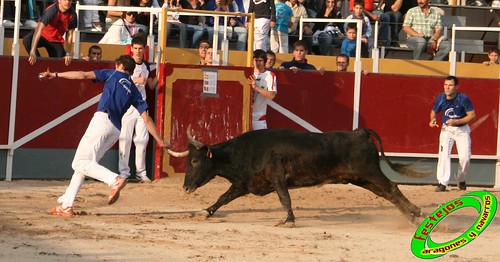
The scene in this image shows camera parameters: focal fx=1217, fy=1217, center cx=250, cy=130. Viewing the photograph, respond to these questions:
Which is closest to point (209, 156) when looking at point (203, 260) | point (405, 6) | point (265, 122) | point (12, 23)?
point (203, 260)

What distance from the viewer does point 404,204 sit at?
43.1ft

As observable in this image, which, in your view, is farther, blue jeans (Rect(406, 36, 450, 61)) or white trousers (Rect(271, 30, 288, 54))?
blue jeans (Rect(406, 36, 450, 61))

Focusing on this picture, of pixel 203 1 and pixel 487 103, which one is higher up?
pixel 203 1

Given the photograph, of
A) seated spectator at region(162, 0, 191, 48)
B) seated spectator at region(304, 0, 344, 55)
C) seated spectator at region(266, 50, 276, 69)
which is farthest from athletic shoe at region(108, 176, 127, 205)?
seated spectator at region(304, 0, 344, 55)

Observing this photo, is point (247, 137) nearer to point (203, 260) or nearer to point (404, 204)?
point (404, 204)

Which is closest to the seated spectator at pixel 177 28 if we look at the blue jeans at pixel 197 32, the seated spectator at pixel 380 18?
the blue jeans at pixel 197 32

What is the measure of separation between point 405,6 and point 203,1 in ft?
14.8

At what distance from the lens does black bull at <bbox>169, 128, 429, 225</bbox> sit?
13125 mm

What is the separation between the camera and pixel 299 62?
17766 millimetres

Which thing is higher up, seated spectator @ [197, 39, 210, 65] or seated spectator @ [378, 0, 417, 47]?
seated spectator @ [378, 0, 417, 47]

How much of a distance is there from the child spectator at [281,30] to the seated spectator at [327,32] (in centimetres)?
47

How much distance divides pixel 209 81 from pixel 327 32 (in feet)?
12.4

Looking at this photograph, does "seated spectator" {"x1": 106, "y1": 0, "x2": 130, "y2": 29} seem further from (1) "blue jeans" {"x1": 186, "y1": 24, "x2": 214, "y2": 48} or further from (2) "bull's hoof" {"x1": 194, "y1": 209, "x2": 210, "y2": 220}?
(2) "bull's hoof" {"x1": 194, "y1": 209, "x2": 210, "y2": 220}

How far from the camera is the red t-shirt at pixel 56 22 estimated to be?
1602cm
